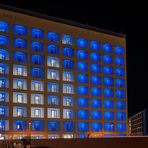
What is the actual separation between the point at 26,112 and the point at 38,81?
26.0ft

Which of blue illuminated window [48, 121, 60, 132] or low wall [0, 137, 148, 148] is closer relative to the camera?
low wall [0, 137, 148, 148]

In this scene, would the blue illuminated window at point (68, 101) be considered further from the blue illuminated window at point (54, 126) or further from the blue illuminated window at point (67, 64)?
the blue illuminated window at point (67, 64)

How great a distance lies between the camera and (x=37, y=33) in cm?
9412

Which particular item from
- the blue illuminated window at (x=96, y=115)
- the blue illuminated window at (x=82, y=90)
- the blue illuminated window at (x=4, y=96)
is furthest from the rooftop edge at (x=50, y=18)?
the blue illuminated window at (x=96, y=115)

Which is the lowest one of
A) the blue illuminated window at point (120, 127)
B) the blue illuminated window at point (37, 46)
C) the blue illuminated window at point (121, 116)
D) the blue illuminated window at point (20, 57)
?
the blue illuminated window at point (120, 127)

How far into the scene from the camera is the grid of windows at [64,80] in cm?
8831

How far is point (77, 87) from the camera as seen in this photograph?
98.1 m

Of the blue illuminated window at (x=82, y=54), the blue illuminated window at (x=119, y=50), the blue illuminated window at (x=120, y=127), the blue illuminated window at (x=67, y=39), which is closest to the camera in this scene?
the blue illuminated window at (x=67, y=39)

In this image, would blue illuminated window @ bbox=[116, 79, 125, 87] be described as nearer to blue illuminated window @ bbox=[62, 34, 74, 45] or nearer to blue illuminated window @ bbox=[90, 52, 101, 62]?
blue illuminated window @ bbox=[90, 52, 101, 62]

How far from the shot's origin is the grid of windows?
88.3 m

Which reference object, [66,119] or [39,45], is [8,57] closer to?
[39,45]

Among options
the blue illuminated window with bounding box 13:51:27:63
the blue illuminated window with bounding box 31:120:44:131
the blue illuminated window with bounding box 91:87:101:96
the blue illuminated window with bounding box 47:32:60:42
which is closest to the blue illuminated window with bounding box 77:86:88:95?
the blue illuminated window with bounding box 91:87:101:96

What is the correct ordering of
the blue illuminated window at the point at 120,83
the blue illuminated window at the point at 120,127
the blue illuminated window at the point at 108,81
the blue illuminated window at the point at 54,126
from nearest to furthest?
the blue illuminated window at the point at 54,126, the blue illuminated window at the point at 120,127, the blue illuminated window at the point at 108,81, the blue illuminated window at the point at 120,83

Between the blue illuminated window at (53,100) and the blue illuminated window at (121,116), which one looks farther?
the blue illuminated window at (121,116)
